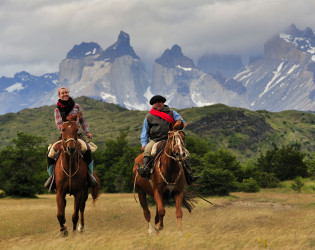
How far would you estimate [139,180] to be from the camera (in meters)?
13.9

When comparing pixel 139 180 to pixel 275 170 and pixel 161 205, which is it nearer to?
pixel 161 205

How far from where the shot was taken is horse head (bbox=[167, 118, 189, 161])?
1104 centimetres

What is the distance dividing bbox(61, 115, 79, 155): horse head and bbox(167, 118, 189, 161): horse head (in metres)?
2.86

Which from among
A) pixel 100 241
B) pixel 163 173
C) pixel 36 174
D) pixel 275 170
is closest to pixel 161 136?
pixel 163 173

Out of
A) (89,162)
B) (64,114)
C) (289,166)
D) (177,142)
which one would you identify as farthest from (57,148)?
(289,166)

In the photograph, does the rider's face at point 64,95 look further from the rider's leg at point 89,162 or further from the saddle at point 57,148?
the rider's leg at point 89,162

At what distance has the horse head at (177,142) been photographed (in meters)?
11.0

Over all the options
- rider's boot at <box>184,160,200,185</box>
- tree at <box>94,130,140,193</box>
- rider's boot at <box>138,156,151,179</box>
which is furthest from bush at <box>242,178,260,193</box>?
rider's boot at <box>138,156,151,179</box>

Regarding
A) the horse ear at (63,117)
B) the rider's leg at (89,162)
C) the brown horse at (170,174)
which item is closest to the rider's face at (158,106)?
the brown horse at (170,174)

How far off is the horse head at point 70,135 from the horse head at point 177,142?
2.86 meters

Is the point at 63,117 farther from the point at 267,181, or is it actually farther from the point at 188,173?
the point at 267,181

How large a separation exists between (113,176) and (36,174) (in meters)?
29.6

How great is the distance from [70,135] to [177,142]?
3.26 m

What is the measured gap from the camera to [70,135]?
11.9 metres
